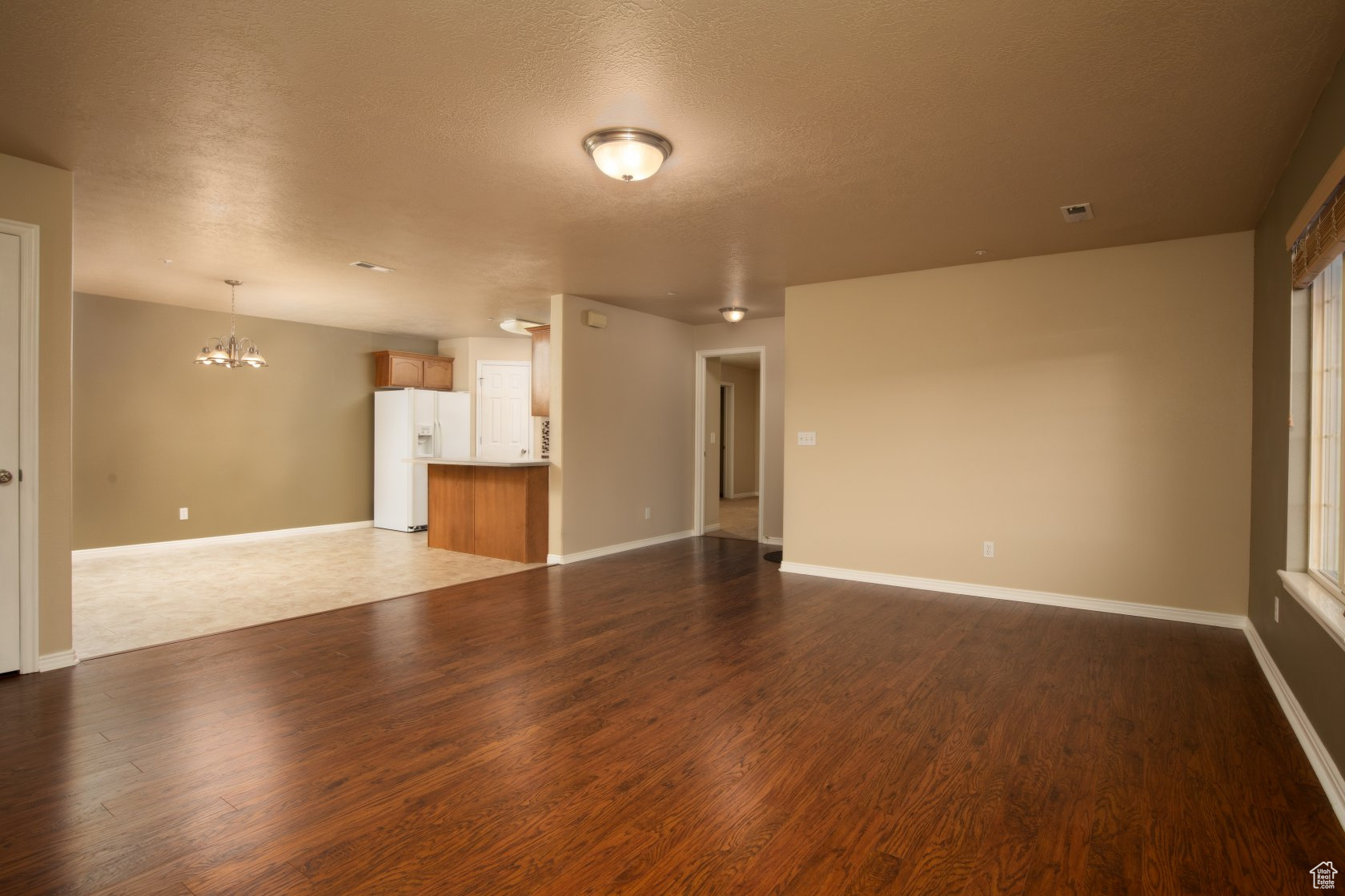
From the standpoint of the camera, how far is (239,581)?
5.50 metres

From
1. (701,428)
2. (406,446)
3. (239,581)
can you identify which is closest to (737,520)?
(701,428)

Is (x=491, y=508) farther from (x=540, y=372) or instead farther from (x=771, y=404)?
(x=771, y=404)

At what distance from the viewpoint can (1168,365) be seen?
4.40 metres

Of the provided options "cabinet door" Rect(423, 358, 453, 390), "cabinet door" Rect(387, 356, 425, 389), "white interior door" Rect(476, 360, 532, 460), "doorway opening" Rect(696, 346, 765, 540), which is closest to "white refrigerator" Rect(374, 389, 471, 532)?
"cabinet door" Rect(387, 356, 425, 389)

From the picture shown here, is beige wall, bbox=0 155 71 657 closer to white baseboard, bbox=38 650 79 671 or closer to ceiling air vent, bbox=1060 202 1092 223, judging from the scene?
white baseboard, bbox=38 650 79 671

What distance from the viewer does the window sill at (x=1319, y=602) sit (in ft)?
7.21

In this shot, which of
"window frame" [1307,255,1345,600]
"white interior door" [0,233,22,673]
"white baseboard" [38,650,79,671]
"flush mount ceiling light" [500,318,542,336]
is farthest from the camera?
"flush mount ceiling light" [500,318,542,336]

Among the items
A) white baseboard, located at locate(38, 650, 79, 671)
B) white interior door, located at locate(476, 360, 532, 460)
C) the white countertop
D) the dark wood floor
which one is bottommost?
the dark wood floor

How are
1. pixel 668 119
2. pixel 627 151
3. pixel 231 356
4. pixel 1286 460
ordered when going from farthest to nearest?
pixel 231 356 < pixel 1286 460 < pixel 627 151 < pixel 668 119

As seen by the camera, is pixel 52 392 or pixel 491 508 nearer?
pixel 52 392

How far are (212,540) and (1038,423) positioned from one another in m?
8.12

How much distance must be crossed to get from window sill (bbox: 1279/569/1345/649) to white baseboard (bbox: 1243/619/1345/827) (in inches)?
16.7

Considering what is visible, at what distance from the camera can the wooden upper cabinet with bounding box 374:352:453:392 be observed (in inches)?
340

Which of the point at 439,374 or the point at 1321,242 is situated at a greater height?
the point at 439,374
